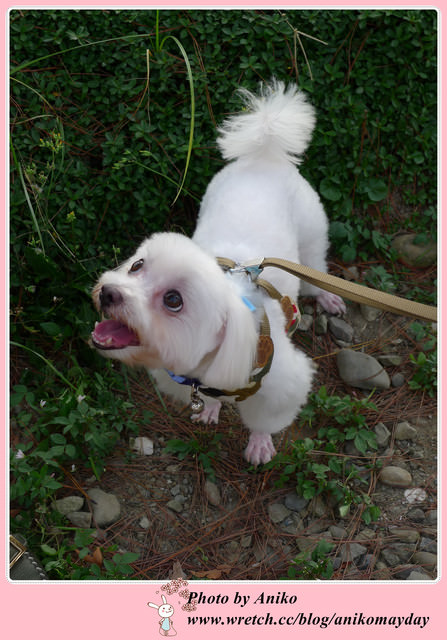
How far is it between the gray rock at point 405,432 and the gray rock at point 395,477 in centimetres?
20

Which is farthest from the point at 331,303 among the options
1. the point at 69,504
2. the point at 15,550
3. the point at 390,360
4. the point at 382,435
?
the point at 15,550

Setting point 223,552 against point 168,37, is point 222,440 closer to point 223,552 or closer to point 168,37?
point 223,552

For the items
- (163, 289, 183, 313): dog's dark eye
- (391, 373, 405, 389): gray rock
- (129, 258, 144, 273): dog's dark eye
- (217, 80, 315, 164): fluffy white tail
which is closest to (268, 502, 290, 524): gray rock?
(391, 373, 405, 389): gray rock

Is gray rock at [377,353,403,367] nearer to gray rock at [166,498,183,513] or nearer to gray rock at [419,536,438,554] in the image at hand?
gray rock at [419,536,438,554]

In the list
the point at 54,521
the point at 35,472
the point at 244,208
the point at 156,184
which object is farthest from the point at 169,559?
the point at 156,184

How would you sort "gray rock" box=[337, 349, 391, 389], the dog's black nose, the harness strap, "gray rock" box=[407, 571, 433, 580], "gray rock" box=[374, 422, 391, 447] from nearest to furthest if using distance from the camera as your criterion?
the harness strap → the dog's black nose → "gray rock" box=[407, 571, 433, 580] → "gray rock" box=[374, 422, 391, 447] → "gray rock" box=[337, 349, 391, 389]

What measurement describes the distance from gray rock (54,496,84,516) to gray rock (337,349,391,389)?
5.25 ft

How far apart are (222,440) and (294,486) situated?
45 cm

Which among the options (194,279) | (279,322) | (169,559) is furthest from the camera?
(169,559)

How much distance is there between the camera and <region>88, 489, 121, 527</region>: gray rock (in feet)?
8.26

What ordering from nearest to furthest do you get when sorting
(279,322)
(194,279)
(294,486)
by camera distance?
(194,279)
(279,322)
(294,486)

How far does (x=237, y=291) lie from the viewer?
2012 millimetres

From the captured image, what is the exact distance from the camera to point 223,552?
8.21 ft

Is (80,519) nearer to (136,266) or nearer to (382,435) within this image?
(136,266)
